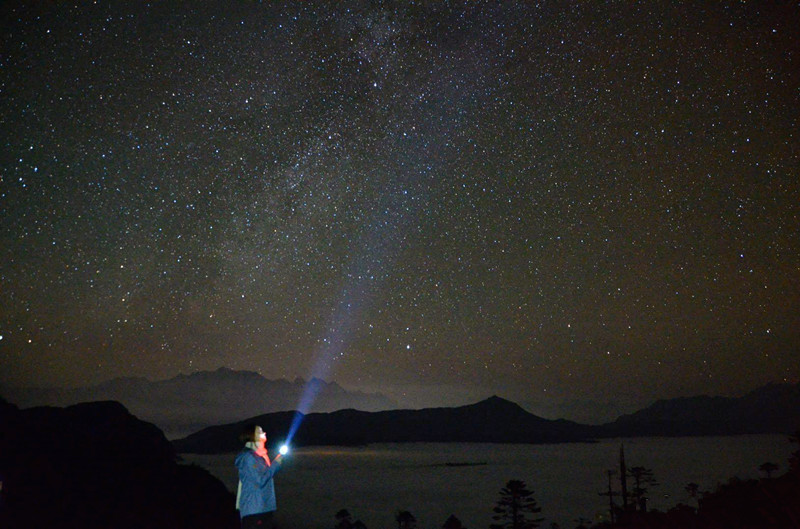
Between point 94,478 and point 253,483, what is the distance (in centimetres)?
4358

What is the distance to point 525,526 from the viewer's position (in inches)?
2125

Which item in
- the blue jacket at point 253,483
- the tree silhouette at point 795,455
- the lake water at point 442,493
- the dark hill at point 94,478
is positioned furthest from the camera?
the lake water at point 442,493

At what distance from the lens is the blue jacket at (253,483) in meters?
4.11

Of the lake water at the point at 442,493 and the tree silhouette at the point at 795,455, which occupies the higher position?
the tree silhouette at the point at 795,455

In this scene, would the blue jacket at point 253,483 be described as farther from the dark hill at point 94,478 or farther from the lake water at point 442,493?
the lake water at point 442,493

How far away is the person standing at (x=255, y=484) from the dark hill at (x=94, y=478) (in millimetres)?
28953

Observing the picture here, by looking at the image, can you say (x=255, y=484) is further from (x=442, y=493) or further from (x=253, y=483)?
(x=442, y=493)

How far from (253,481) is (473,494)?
163m

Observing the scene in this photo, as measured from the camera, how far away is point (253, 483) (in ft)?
13.5

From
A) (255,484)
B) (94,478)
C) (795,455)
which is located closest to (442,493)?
(94,478)

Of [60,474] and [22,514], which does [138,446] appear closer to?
[60,474]

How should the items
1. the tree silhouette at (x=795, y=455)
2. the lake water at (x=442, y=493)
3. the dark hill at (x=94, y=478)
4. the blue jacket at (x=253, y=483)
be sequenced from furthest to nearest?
the lake water at (x=442, y=493) < the dark hill at (x=94, y=478) < the tree silhouette at (x=795, y=455) < the blue jacket at (x=253, y=483)

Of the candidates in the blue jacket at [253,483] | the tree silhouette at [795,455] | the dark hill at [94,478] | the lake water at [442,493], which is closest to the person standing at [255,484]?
the blue jacket at [253,483]

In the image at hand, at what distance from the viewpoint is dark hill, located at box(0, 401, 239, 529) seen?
33.6 metres
